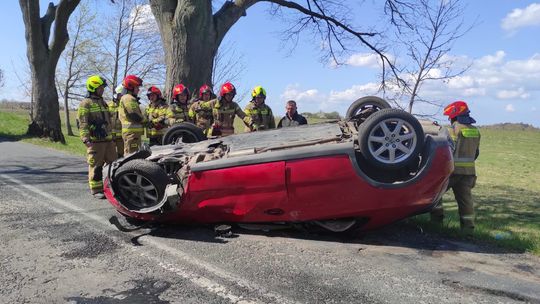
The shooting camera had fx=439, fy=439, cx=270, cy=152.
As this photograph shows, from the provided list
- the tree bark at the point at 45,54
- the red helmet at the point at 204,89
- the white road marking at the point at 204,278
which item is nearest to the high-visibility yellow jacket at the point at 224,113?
the red helmet at the point at 204,89

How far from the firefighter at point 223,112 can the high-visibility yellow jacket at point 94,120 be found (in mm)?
2022

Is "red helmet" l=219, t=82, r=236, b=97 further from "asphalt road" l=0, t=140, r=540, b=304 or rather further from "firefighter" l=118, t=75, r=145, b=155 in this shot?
"asphalt road" l=0, t=140, r=540, b=304

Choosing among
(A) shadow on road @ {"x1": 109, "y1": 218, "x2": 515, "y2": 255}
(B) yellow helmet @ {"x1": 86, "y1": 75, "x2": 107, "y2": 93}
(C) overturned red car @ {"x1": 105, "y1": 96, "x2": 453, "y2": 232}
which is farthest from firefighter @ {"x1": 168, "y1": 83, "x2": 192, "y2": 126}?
(A) shadow on road @ {"x1": 109, "y1": 218, "x2": 515, "y2": 255}

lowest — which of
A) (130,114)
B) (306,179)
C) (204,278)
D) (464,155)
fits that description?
(204,278)

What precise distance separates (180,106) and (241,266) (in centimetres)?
540

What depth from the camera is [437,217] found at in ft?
18.6

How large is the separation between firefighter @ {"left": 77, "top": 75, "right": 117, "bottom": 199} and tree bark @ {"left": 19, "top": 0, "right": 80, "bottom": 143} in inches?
420

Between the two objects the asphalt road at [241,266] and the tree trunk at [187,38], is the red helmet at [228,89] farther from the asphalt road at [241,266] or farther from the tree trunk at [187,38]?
the asphalt road at [241,266]

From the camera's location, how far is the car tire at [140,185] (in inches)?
192

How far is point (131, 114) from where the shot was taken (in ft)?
25.2

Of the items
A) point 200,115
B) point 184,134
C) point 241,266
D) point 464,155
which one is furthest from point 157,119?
point 464,155

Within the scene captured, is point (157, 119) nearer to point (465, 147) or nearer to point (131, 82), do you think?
point (131, 82)

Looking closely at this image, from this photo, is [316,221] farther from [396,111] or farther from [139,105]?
[139,105]

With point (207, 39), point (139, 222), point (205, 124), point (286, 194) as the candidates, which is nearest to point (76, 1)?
point (207, 39)
